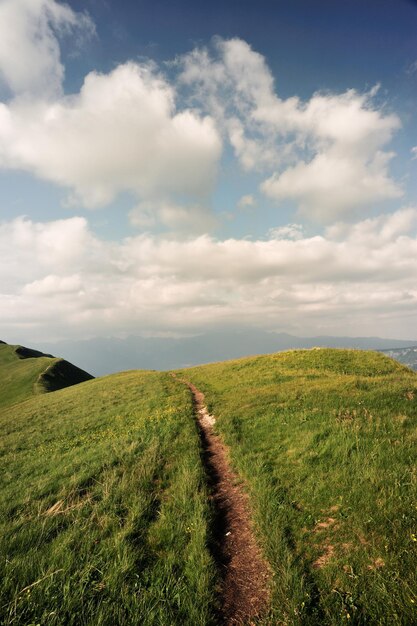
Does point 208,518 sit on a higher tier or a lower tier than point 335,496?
lower

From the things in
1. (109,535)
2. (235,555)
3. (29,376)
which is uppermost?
(109,535)

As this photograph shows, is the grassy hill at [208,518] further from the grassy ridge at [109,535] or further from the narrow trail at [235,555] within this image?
the narrow trail at [235,555]

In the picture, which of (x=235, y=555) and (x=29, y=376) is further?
(x=29, y=376)

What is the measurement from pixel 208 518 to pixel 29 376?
89301 millimetres

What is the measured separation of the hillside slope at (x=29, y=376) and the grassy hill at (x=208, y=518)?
64.2m

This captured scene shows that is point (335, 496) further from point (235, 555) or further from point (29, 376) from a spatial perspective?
point (29, 376)

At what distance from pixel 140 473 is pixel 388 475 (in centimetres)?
834

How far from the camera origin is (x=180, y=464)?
11797 mm

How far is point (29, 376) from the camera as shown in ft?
267

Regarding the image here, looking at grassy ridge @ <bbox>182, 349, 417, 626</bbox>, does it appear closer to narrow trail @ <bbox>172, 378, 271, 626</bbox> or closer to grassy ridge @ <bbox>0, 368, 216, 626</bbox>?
narrow trail @ <bbox>172, 378, 271, 626</bbox>

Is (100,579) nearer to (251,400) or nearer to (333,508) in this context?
(333,508)

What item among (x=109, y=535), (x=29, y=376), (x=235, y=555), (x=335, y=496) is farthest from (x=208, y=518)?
(x=29, y=376)

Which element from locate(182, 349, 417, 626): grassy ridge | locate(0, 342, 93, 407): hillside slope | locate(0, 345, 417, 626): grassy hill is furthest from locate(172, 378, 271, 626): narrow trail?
locate(0, 342, 93, 407): hillside slope

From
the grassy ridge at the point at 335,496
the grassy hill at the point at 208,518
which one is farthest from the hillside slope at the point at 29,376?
the grassy ridge at the point at 335,496
